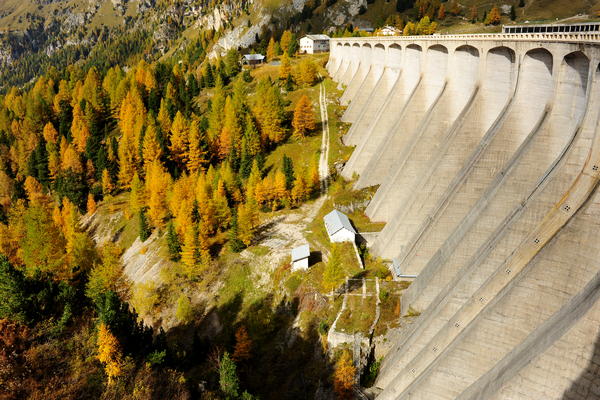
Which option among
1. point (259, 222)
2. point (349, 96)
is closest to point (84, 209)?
point (259, 222)

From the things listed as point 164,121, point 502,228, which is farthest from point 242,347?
point 164,121

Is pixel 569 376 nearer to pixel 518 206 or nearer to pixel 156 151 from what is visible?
pixel 518 206

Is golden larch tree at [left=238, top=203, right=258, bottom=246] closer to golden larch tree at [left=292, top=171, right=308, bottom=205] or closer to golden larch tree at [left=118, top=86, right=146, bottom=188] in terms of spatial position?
golden larch tree at [left=292, top=171, right=308, bottom=205]

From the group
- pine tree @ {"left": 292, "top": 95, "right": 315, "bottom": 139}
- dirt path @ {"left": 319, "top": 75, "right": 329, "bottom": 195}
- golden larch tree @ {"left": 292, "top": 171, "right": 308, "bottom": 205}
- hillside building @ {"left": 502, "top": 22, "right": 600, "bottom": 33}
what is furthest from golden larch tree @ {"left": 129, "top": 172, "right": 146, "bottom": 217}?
hillside building @ {"left": 502, "top": 22, "right": 600, "bottom": 33}

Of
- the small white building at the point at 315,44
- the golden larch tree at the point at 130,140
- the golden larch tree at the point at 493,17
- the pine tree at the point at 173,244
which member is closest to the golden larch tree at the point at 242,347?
the pine tree at the point at 173,244

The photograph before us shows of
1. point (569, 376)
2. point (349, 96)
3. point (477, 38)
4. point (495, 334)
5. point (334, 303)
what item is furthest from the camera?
point (349, 96)

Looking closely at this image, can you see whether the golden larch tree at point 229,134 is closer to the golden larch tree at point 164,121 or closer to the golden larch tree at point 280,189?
the golden larch tree at point 164,121

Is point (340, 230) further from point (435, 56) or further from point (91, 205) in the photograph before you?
point (91, 205)
